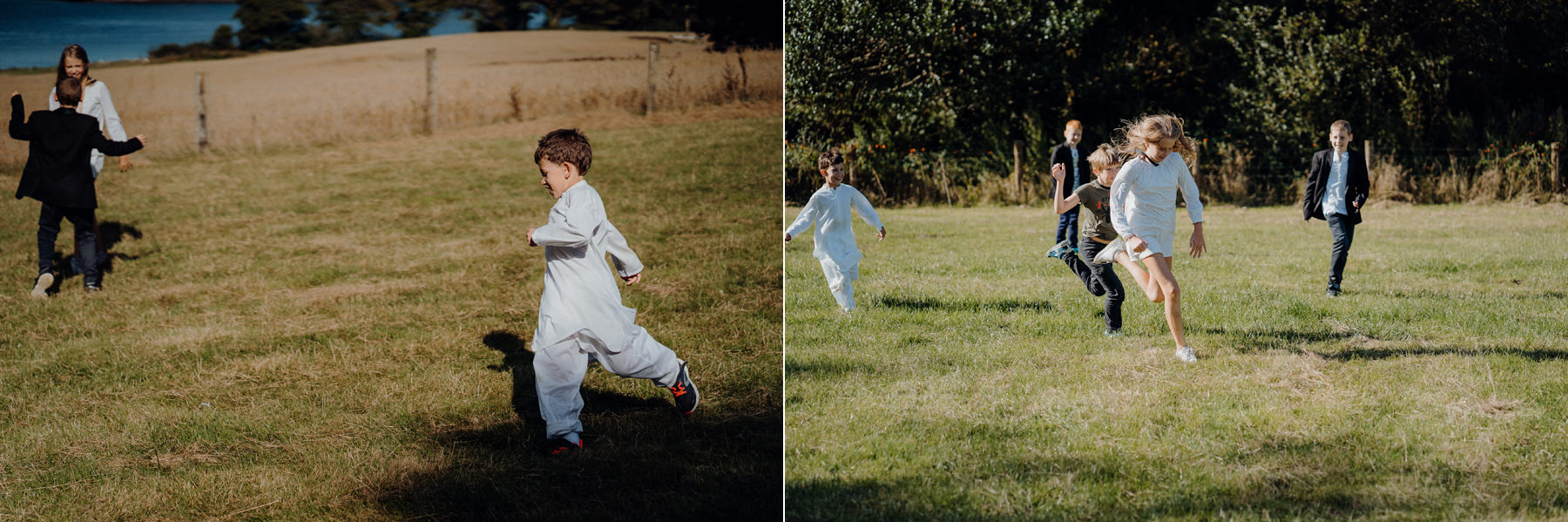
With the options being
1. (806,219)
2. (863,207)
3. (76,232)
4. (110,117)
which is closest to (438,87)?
(110,117)

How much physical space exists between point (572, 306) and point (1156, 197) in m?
2.99

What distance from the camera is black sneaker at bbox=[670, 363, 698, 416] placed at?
4.45 meters

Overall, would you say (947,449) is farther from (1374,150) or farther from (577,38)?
(577,38)

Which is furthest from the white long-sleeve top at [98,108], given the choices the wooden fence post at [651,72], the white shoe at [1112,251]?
the wooden fence post at [651,72]

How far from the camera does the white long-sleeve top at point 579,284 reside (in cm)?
397

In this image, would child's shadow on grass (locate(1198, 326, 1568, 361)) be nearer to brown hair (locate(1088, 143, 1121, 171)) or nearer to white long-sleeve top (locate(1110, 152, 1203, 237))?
white long-sleeve top (locate(1110, 152, 1203, 237))

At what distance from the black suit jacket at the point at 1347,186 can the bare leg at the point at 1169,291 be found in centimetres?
299

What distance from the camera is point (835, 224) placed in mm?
6219

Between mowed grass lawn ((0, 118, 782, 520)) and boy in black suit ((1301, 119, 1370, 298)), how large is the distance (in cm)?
409

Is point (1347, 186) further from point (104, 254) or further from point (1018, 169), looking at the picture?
point (104, 254)

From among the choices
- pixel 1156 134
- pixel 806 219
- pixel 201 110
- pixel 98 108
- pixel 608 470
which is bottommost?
pixel 608 470

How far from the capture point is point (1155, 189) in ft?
16.5

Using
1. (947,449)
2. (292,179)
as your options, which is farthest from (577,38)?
(947,449)

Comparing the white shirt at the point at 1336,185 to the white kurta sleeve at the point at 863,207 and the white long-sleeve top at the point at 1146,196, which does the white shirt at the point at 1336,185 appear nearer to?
the white long-sleeve top at the point at 1146,196
